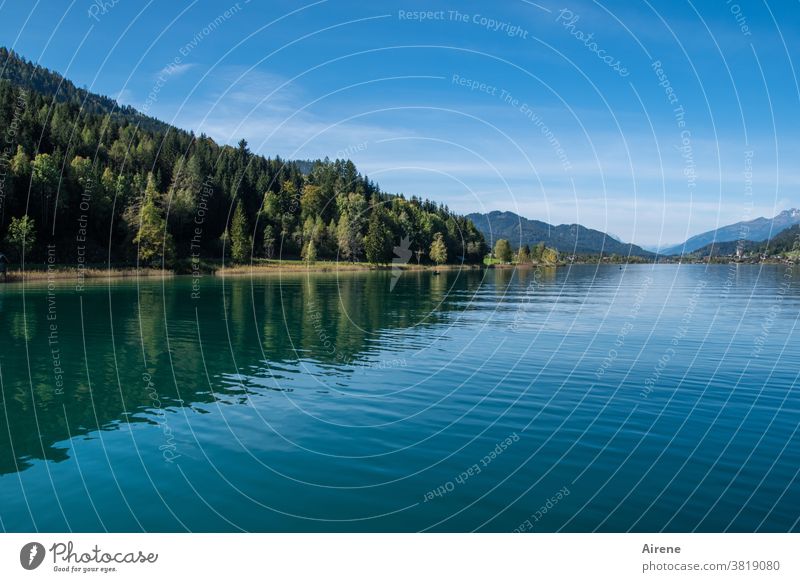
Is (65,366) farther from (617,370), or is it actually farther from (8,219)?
(8,219)

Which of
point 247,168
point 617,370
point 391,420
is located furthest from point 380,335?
point 247,168

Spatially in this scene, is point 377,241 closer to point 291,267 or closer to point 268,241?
point 291,267

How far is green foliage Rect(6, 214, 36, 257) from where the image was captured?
377ft

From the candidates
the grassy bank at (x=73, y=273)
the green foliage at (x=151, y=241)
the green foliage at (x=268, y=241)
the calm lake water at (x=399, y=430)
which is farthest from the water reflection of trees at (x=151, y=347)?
the green foliage at (x=268, y=241)

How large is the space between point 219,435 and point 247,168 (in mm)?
181203

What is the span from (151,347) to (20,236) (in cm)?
9243
